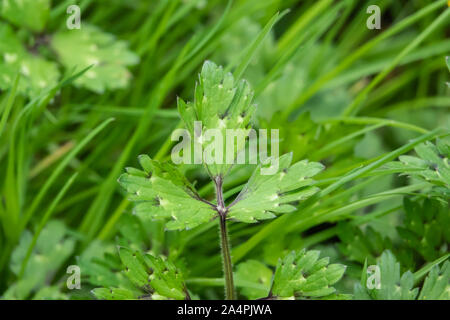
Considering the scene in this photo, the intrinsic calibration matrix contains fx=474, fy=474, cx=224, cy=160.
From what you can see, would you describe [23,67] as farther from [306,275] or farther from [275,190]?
[306,275]

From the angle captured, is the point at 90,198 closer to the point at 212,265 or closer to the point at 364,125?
the point at 212,265

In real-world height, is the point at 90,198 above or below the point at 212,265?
above

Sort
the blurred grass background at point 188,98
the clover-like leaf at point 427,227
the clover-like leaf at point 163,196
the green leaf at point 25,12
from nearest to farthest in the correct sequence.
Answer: the clover-like leaf at point 163,196 < the clover-like leaf at point 427,227 < the blurred grass background at point 188,98 < the green leaf at point 25,12

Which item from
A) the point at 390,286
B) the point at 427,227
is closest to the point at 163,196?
the point at 390,286

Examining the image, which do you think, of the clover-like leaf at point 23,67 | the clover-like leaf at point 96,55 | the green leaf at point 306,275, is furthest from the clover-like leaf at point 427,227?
the clover-like leaf at point 23,67

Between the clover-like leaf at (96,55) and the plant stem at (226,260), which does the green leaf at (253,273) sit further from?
the clover-like leaf at (96,55)

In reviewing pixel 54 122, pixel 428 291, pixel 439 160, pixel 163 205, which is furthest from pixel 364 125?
pixel 54 122

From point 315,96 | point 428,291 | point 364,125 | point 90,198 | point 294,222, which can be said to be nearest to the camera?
point 428,291

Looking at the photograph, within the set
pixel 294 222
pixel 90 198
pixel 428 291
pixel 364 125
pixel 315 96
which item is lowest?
pixel 428 291

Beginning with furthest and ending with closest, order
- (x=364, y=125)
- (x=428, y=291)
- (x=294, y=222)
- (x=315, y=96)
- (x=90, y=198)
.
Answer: (x=315, y=96) → (x=90, y=198) → (x=364, y=125) → (x=294, y=222) → (x=428, y=291)
